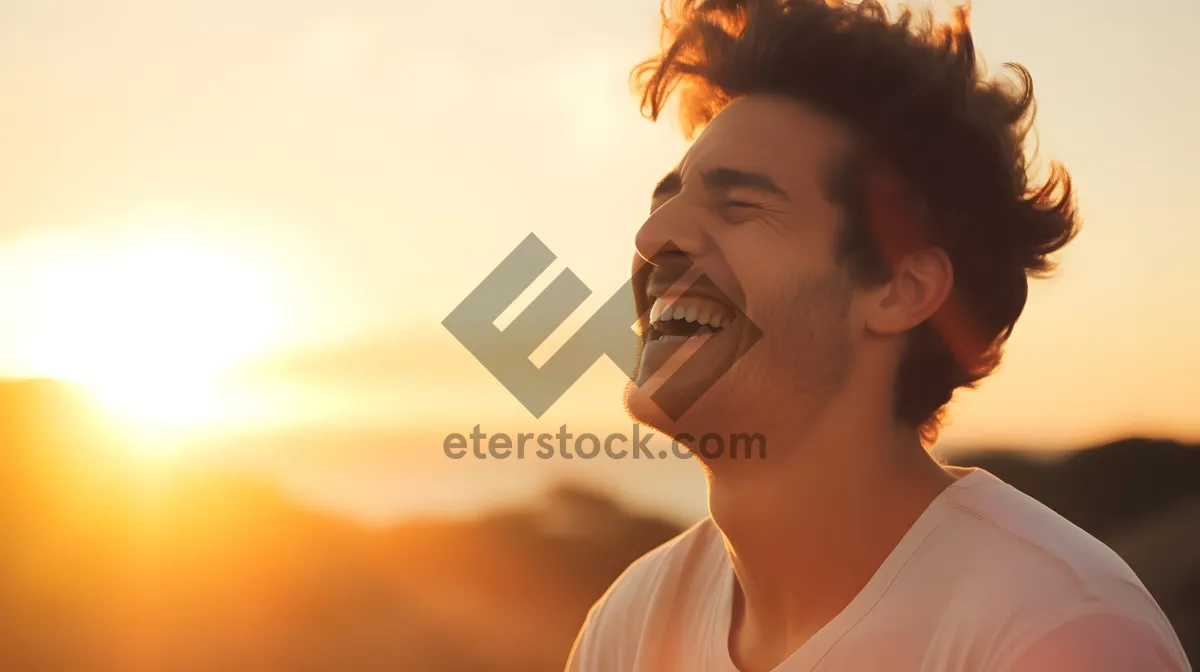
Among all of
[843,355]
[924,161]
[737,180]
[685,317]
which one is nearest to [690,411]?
[685,317]

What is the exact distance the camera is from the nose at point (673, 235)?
180 cm

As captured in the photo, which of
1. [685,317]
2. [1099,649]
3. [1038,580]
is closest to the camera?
[1099,649]

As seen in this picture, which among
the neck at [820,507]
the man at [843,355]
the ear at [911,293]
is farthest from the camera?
the ear at [911,293]

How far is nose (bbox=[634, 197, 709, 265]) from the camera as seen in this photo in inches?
70.9

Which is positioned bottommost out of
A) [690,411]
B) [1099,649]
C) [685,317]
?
[1099,649]

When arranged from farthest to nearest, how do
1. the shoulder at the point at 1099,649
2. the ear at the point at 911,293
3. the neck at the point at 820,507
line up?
the ear at the point at 911,293 → the neck at the point at 820,507 → the shoulder at the point at 1099,649

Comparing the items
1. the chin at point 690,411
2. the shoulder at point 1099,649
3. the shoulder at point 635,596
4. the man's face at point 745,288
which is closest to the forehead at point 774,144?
the man's face at point 745,288

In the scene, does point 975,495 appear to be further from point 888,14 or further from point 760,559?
point 888,14

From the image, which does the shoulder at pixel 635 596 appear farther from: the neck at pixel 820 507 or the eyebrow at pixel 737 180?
the eyebrow at pixel 737 180

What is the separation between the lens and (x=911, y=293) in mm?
1831

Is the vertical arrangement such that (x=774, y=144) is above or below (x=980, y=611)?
above

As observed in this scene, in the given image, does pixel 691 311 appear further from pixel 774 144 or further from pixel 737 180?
pixel 774 144

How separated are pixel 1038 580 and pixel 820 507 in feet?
1.22

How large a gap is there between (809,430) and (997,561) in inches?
14.4
